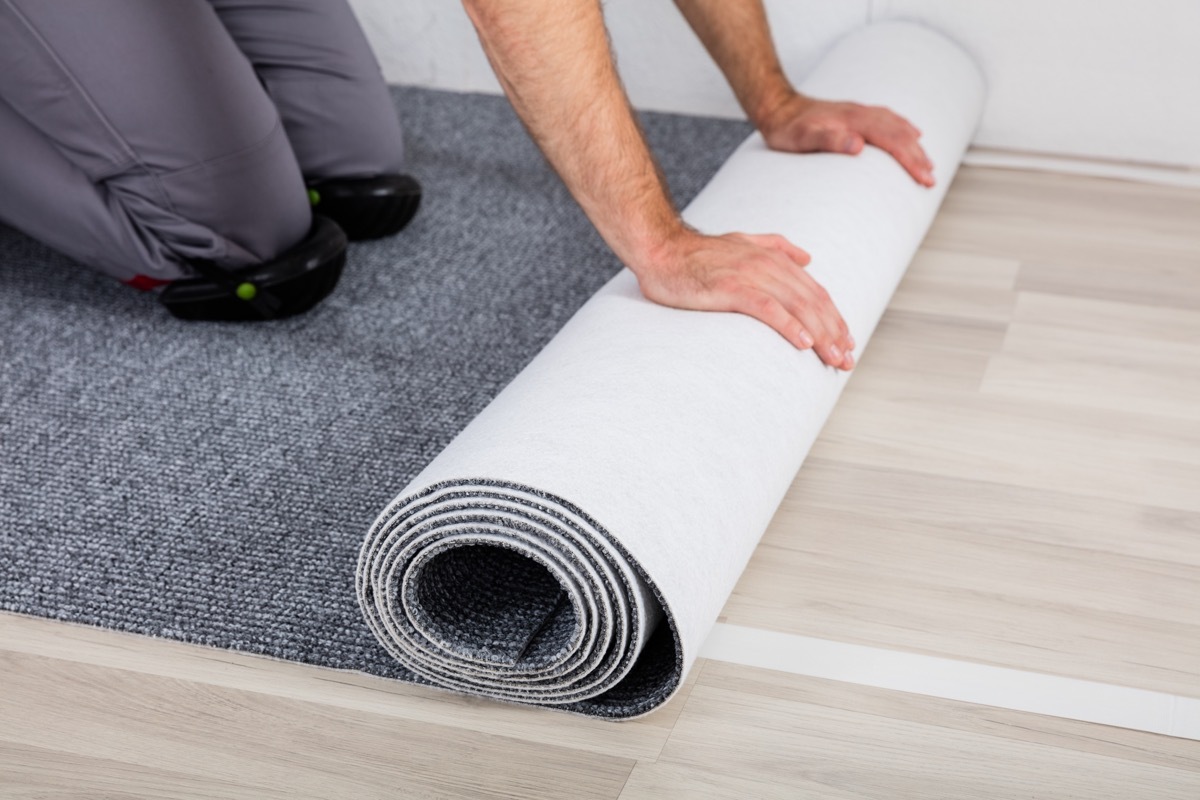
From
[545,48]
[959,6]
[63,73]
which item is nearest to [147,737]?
[545,48]

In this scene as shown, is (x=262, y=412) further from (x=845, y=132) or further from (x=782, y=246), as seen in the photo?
(x=845, y=132)

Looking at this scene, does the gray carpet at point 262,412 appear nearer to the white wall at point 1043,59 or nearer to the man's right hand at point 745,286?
the white wall at point 1043,59

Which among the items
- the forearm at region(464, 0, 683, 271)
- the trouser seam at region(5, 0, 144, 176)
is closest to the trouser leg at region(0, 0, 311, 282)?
the trouser seam at region(5, 0, 144, 176)

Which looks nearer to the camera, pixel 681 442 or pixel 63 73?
pixel 681 442

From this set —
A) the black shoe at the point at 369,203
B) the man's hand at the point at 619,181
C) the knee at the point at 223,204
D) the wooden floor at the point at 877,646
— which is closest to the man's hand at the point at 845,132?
the wooden floor at the point at 877,646

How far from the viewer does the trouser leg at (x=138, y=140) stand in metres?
1.77

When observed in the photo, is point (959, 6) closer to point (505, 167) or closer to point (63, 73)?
point (505, 167)

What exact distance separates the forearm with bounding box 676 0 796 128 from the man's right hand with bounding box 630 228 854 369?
1.89ft

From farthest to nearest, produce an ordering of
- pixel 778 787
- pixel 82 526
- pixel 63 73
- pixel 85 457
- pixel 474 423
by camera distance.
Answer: pixel 63 73 → pixel 85 457 → pixel 82 526 → pixel 474 423 → pixel 778 787

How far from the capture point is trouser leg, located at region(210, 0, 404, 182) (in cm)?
212

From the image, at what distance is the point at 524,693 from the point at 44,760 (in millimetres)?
469

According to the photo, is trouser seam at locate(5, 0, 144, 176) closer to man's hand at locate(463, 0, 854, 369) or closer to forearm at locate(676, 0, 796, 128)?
man's hand at locate(463, 0, 854, 369)

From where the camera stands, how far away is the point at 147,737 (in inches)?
48.4

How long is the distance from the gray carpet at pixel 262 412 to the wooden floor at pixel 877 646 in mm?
78
